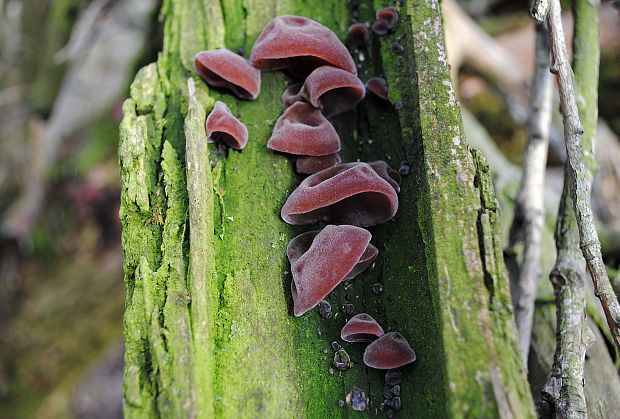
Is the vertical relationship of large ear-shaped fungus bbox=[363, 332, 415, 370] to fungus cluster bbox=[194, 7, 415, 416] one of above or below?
below

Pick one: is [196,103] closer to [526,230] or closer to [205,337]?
[205,337]

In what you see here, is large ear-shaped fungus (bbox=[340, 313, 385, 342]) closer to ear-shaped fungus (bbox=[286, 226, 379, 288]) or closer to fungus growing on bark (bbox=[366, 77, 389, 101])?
ear-shaped fungus (bbox=[286, 226, 379, 288])

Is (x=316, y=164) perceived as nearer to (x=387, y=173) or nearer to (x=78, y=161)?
(x=387, y=173)

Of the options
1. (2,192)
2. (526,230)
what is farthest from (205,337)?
(2,192)

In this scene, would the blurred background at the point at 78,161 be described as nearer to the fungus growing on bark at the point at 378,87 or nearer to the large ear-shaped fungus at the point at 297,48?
the fungus growing on bark at the point at 378,87

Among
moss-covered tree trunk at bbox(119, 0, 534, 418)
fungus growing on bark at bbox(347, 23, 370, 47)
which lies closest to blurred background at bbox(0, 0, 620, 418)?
fungus growing on bark at bbox(347, 23, 370, 47)

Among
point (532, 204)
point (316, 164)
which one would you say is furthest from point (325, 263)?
point (532, 204)

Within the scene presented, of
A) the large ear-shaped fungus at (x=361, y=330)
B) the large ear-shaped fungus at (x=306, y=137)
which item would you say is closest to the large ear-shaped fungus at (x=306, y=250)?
the large ear-shaped fungus at (x=361, y=330)
